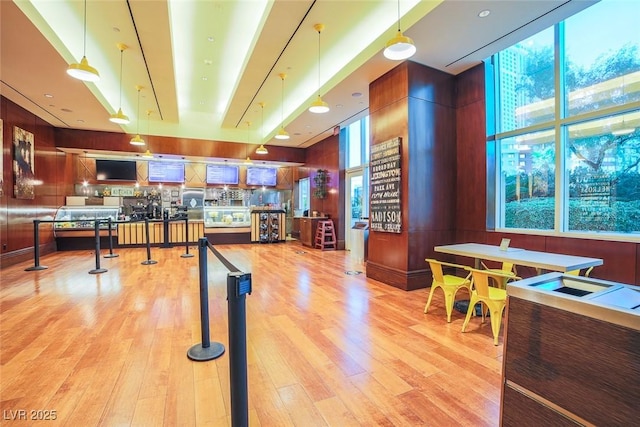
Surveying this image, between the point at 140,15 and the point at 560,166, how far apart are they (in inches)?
234

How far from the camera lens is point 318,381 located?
7.03 ft

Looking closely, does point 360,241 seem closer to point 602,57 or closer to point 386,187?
point 386,187

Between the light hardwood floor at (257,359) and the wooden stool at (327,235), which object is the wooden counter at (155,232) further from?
the light hardwood floor at (257,359)

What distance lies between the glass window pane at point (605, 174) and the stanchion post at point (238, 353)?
4.25 m

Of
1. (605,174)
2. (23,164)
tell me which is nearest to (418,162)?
(605,174)

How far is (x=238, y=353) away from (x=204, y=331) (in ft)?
4.64

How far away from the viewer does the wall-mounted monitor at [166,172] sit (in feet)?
31.7

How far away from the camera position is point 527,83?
4285 millimetres

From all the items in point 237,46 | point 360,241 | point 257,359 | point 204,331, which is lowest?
point 257,359

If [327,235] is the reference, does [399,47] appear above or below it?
above

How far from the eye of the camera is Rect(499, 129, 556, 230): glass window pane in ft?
13.3

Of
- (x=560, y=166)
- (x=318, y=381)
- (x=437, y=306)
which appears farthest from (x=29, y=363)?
(x=560, y=166)

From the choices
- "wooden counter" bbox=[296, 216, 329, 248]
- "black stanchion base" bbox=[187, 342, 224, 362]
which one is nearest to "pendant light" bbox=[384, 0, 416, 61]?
"black stanchion base" bbox=[187, 342, 224, 362]

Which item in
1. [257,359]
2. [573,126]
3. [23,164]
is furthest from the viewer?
[23,164]
